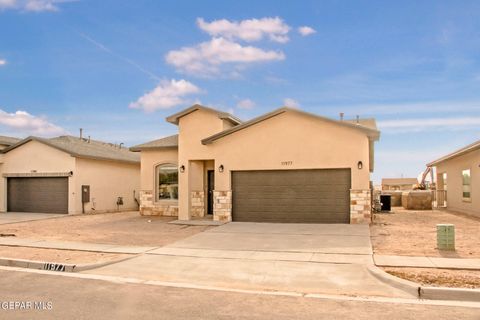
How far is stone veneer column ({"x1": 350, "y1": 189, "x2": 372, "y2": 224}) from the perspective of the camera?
52.6 ft

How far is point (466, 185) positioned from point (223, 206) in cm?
1350

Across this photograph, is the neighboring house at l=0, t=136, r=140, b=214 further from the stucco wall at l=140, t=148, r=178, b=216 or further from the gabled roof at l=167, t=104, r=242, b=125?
the gabled roof at l=167, t=104, r=242, b=125

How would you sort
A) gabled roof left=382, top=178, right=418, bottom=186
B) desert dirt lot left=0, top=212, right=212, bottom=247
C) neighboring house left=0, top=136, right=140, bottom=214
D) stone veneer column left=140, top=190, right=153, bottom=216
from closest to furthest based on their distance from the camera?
desert dirt lot left=0, top=212, right=212, bottom=247, stone veneer column left=140, top=190, right=153, bottom=216, neighboring house left=0, top=136, right=140, bottom=214, gabled roof left=382, top=178, right=418, bottom=186

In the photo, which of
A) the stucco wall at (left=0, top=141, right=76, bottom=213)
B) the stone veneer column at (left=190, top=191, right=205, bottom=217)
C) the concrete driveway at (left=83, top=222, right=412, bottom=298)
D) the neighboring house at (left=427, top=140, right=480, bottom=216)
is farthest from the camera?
the stucco wall at (left=0, top=141, right=76, bottom=213)

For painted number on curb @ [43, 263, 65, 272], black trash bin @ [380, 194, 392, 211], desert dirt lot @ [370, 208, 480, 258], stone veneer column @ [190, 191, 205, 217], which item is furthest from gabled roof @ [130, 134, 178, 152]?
black trash bin @ [380, 194, 392, 211]

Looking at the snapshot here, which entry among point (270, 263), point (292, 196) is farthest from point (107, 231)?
point (270, 263)

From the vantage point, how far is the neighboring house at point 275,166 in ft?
53.6

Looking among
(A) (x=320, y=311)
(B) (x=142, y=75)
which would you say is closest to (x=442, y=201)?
(B) (x=142, y=75)

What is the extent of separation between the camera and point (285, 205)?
17094mm

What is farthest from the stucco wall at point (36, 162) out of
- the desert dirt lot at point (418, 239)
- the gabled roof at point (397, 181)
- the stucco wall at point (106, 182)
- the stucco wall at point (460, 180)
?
the gabled roof at point (397, 181)

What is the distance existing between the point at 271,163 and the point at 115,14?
8.26 m

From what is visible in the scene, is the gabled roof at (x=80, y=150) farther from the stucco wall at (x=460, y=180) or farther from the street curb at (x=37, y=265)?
the stucco wall at (x=460, y=180)

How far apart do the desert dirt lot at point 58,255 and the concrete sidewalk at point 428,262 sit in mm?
6283

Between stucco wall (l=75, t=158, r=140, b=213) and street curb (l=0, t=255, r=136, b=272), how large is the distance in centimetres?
1393
